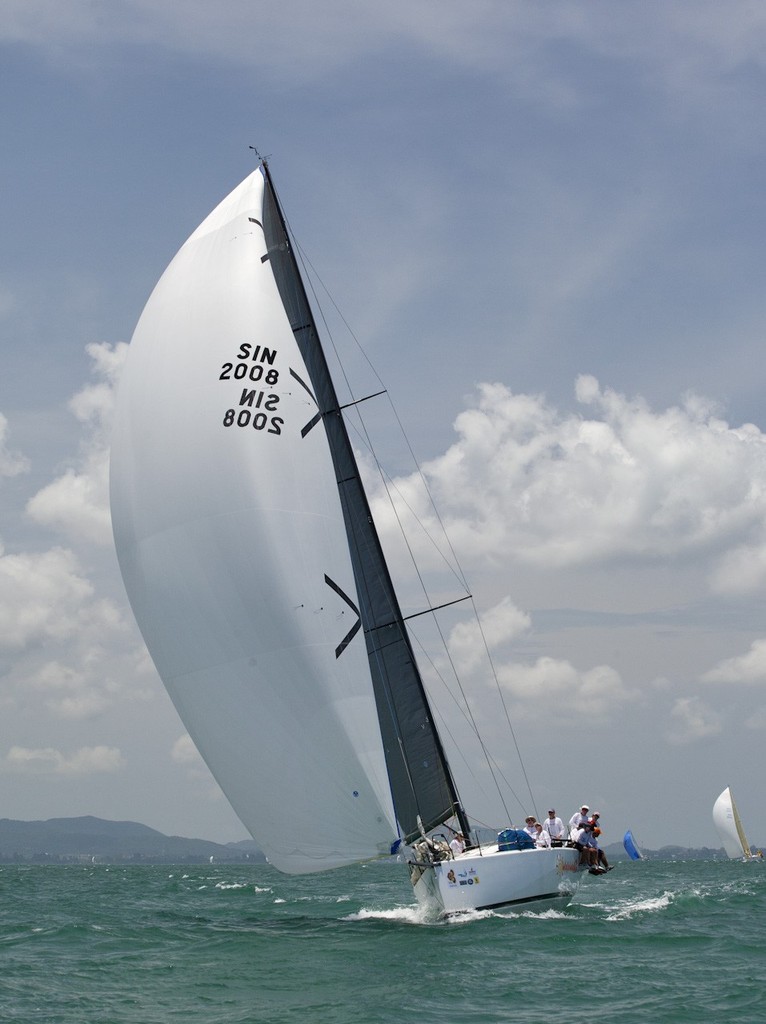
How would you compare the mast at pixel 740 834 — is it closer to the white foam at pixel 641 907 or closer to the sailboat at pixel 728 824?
the sailboat at pixel 728 824

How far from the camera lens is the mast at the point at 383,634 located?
19375mm

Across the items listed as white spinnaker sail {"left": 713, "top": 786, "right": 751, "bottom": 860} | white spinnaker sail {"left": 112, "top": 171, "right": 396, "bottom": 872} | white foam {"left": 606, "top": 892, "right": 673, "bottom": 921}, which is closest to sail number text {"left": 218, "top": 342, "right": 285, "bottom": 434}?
white spinnaker sail {"left": 112, "top": 171, "right": 396, "bottom": 872}

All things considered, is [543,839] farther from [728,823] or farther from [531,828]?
[728,823]

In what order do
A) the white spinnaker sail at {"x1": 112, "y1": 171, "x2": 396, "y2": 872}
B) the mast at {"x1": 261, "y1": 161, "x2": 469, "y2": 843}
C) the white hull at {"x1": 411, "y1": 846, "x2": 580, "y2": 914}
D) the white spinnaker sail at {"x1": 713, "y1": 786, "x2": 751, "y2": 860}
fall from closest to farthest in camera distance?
the white spinnaker sail at {"x1": 112, "y1": 171, "x2": 396, "y2": 872} → the white hull at {"x1": 411, "y1": 846, "x2": 580, "y2": 914} → the mast at {"x1": 261, "y1": 161, "x2": 469, "y2": 843} → the white spinnaker sail at {"x1": 713, "y1": 786, "x2": 751, "y2": 860}

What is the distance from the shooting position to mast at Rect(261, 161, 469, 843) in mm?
19375

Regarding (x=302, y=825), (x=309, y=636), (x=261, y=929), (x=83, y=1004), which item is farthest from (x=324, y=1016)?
(x=261, y=929)

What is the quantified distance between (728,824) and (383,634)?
241ft

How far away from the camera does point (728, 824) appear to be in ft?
280

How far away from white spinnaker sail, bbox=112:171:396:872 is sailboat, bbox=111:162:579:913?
1.1 inches

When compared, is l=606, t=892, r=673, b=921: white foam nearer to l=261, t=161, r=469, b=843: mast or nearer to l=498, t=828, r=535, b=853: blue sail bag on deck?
l=498, t=828, r=535, b=853: blue sail bag on deck

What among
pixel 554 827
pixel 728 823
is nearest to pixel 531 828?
pixel 554 827

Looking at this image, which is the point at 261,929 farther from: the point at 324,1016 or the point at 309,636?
the point at 324,1016

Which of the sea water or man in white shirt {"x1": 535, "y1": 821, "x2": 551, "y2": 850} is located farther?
man in white shirt {"x1": 535, "y1": 821, "x2": 551, "y2": 850}

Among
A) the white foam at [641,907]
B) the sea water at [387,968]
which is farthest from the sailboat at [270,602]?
the white foam at [641,907]
